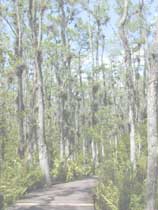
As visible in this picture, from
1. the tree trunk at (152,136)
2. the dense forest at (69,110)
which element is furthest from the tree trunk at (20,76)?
the tree trunk at (152,136)

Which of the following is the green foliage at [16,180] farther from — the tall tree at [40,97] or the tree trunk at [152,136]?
the tree trunk at [152,136]

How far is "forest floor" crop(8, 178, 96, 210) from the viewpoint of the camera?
15475 millimetres

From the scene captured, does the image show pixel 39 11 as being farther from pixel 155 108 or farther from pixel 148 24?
pixel 155 108

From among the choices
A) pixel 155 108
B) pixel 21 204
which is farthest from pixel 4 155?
pixel 155 108

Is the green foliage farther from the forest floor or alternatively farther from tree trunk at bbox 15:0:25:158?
tree trunk at bbox 15:0:25:158

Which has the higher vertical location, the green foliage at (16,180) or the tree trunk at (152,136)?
the tree trunk at (152,136)

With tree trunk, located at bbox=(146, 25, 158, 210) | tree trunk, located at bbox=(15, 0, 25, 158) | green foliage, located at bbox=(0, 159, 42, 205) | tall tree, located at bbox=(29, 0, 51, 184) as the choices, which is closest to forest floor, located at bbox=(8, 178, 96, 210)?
green foliage, located at bbox=(0, 159, 42, 205)

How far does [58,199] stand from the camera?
17422 millimetres

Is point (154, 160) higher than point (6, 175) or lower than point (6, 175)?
higher

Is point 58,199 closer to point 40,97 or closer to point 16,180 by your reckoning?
point 16,180

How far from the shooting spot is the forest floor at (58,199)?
15.5 metres

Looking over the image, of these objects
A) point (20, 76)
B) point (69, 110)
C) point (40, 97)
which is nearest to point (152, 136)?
point (40, 97)

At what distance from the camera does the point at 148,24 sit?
1154 inches

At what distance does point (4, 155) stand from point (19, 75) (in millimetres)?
4261
